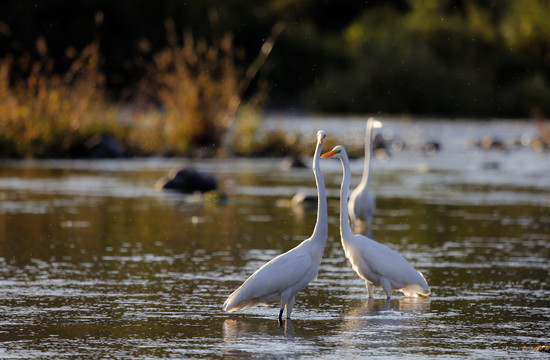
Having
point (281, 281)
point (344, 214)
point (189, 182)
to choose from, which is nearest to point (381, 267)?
point (344, 214)

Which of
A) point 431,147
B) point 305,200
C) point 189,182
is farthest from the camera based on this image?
point 431,147

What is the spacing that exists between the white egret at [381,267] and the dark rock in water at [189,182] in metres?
8.71

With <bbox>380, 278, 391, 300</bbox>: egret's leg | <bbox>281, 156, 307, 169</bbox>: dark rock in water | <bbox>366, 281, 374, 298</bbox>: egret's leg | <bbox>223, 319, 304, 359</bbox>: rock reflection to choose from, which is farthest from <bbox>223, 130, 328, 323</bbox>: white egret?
<bbox>281, 156, 307, 169</bbox>: dark rock in water

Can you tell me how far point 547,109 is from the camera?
150 ft

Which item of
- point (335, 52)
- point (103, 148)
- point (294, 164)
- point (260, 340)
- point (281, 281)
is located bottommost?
point (260, 340)

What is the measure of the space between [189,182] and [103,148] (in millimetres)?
7160

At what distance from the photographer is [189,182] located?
1722 cm

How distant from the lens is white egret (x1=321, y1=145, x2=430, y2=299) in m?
8.37

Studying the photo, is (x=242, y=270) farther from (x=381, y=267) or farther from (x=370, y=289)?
(x=381, y=267)

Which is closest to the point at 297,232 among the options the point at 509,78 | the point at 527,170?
the point at 527,170

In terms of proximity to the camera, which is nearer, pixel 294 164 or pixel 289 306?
pixel 289 306

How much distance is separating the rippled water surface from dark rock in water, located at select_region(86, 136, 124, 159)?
376 centimetres

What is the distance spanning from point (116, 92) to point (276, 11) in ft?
64.8

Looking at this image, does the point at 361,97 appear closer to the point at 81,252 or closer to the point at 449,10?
the point at 449,10
